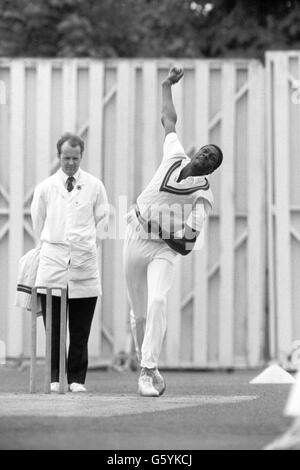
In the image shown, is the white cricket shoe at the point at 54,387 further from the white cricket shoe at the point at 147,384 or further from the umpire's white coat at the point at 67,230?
the white cricket shoe at the point at 147,384

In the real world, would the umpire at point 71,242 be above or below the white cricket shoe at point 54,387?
above

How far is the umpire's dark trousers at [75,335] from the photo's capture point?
469 inches

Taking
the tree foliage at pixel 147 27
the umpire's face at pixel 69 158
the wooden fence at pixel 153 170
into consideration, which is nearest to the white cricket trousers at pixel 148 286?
the umpire's face at pixel 69 158

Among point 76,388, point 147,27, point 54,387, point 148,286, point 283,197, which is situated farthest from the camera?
point 147,27

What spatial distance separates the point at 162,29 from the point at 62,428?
20952 millimetres

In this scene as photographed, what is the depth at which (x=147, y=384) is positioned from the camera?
1106 cm

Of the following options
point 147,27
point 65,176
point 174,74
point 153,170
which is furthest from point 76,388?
point 147,27

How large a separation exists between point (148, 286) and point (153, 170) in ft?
21.2

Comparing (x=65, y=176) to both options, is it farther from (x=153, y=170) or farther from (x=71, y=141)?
(x=153, y=170)

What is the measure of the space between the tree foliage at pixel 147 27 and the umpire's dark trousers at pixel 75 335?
1363 centimetres

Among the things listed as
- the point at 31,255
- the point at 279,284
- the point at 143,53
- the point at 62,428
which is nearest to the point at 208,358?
the point at 279,284

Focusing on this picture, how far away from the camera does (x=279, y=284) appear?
1748cm
